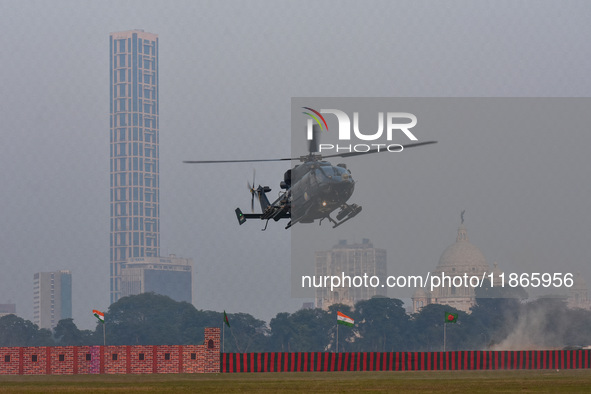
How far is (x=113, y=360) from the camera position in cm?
8425

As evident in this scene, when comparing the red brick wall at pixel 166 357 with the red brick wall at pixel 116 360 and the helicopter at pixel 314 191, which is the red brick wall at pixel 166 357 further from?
the helicopter at pixel 314 191

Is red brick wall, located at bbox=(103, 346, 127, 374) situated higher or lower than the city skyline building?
lower

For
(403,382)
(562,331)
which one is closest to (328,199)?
(403,382)

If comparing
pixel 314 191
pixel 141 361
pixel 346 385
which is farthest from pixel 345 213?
pixel 346 385

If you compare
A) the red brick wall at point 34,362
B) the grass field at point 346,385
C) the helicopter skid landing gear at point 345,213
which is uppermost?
the helicopter skid landing gear at point 345,213

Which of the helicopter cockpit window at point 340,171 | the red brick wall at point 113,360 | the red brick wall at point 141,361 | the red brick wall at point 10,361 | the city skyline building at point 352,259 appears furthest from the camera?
the city skyline building at point 352,259

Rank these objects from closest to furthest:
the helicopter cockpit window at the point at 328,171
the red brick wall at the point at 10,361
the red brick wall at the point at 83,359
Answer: the red brick wall at the point at 10,361, the red brick wall at the point at 83,359, the helicopter cockpit window at the point at 328,171

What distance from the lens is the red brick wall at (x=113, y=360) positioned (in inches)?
3292

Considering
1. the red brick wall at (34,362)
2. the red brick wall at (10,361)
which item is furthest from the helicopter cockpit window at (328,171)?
the red brick wall at (10,361)

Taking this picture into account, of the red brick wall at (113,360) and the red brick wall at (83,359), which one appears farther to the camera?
the red brick wall at (83,359)

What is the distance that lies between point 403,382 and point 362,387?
597 cm

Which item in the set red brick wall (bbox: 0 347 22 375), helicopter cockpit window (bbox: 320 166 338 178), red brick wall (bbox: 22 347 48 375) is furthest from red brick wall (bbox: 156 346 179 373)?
helicopter cockpit window (bbox: 320 166 338 178)

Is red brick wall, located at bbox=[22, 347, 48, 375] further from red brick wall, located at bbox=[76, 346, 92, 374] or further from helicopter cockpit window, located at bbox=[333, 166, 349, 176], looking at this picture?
helicopter cockpit window, located at bbox=[333, 166, 349, 176]

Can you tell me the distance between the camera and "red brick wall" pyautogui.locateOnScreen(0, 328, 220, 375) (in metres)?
83.6
